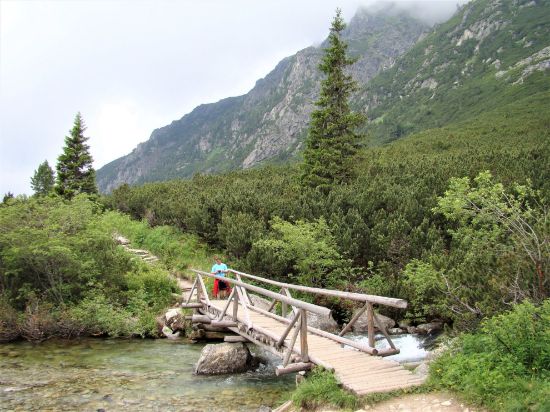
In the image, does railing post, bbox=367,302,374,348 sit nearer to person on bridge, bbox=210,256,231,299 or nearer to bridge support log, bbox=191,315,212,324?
bridge support log, bbox=191,315,212,324

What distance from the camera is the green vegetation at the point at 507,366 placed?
5.50 m

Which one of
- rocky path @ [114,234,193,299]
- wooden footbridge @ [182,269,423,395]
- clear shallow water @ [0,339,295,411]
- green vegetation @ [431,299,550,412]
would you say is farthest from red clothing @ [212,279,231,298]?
green vegetation @ [431,299,550,412]

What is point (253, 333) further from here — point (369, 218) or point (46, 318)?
point (369, 218)

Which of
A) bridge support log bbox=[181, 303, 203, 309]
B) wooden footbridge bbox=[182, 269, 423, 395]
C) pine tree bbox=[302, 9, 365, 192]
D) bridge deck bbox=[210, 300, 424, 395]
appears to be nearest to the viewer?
bridge deck bbox=[210, 300, 424, 395]

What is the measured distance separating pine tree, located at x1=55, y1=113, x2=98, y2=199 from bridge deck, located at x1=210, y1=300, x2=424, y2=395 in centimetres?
3074

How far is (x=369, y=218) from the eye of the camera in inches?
775

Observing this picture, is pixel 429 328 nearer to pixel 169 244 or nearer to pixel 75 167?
pixel 169 244

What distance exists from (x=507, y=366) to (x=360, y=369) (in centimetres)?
247

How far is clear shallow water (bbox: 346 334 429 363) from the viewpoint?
38.7 ft

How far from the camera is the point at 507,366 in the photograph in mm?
6082

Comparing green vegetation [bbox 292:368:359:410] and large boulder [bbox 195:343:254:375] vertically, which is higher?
green vegetation [bbox 292:368:359:410]

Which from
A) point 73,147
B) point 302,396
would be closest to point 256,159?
point 73,147

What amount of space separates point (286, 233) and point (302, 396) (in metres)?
11.0

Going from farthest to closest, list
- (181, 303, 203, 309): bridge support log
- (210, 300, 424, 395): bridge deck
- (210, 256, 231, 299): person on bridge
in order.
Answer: (210, 256, 231, 299): person on bridge, (181, 303, 203, 309): bridge support log, (210, 300, 424, 395): bridge deck
